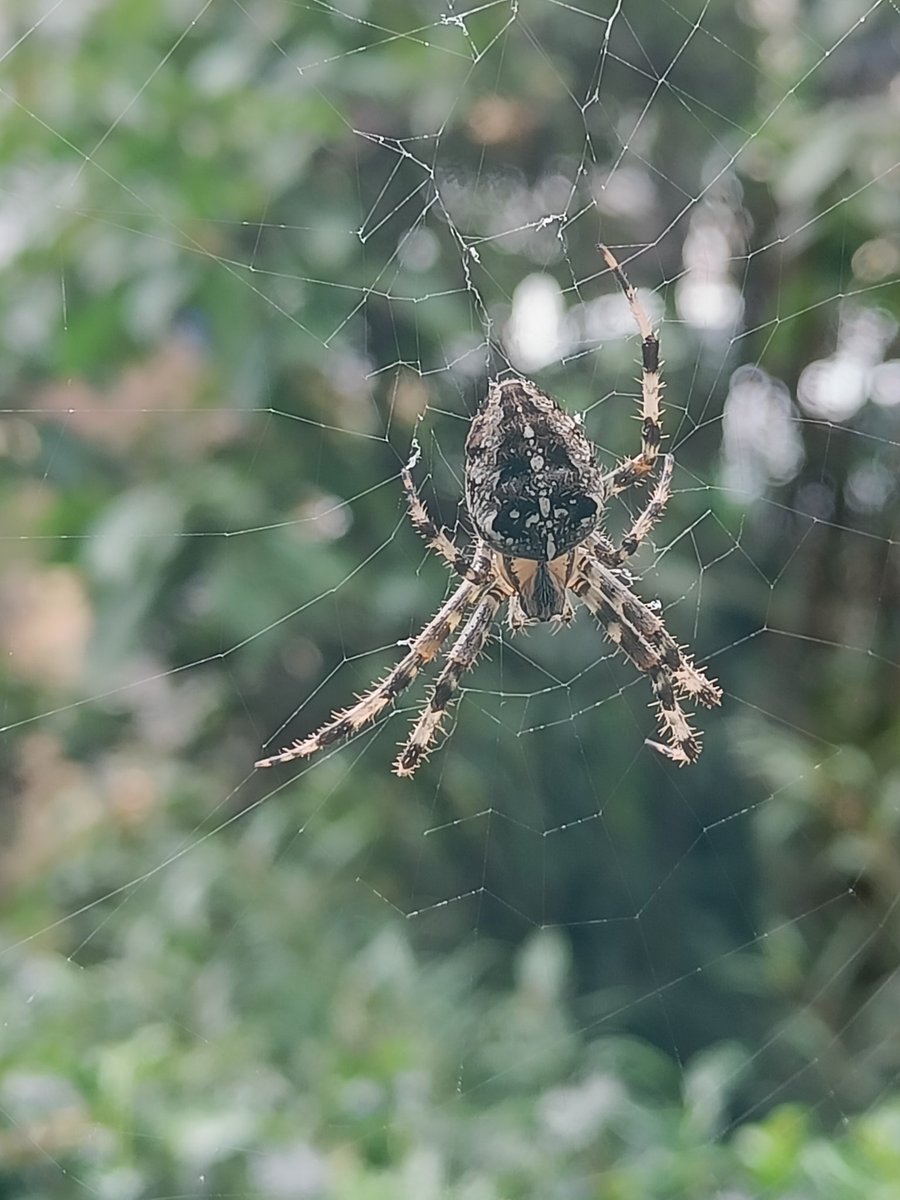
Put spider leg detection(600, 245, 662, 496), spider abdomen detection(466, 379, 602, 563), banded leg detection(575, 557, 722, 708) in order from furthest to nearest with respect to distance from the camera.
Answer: banded leg detection(575, 557, 722, 708) < spider leg detection(600, 245, 662, 496) < spider abdomen detection(466, 379, 602, 563)

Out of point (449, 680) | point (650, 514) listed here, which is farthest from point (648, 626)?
point (449, 680)

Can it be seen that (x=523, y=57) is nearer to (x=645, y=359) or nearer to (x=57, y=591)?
(x=645, y=359)

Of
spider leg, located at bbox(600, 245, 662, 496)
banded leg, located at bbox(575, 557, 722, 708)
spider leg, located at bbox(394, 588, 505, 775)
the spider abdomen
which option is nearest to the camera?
the spider abdomen

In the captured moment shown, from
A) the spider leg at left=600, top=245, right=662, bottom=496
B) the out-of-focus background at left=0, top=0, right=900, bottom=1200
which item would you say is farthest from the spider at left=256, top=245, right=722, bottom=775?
the out-of-focus background at left=0, top=0, right=900, bottom=1200

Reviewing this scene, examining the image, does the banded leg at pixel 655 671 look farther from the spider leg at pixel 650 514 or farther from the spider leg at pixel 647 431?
the spider leg at pixel 647 431

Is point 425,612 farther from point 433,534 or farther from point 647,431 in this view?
point 647,431

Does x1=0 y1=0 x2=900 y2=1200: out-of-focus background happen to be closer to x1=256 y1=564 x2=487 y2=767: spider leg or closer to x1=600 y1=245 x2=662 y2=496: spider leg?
x1=256 y1=564 x2=487 y2=767: spider leg

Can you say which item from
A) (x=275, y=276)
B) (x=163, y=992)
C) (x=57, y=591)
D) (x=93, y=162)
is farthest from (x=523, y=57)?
(x=163, y=992)

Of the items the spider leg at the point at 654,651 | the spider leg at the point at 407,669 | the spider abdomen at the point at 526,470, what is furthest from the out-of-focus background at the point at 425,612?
the spider abdomen at the point at 526,470
